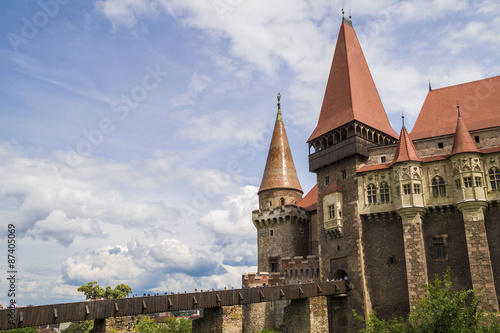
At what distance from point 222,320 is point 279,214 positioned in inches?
726

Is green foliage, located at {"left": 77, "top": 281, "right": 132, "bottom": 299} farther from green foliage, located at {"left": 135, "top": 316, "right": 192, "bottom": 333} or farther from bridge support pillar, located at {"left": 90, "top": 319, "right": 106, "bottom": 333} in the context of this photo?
bridge support pillar, located at {"left": 90, "top": 319, "right": 106, "bottom": 333}

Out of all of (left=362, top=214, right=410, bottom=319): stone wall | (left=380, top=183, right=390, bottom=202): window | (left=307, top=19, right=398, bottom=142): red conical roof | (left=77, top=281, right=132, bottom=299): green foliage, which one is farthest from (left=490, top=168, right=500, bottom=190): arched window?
(left=77, top=281, right=132, bottom=299): green foliage

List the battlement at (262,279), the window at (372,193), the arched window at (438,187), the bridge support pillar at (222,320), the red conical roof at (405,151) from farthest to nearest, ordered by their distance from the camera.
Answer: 1. the battlement at (262,279)
2. the window at (372,193)
3. the red conical roof at (405,151)
4. the arched window at (438,187)
5. the bridge support pillar at (222,320)

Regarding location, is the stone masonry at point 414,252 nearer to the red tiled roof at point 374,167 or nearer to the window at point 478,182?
the red tiled roof at point 374,167

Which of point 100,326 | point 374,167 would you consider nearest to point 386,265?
point 374,167

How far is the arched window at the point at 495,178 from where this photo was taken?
28.0 m

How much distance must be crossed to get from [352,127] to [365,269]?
1109 centimetres

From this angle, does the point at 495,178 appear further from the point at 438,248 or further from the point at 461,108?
the point at 461,108

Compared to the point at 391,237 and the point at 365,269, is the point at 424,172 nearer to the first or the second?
the point at 391,237

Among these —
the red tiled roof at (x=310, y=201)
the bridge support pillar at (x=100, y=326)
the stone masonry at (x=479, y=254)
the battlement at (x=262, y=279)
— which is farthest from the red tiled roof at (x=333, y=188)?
the bridge support pillar at (x=100, y=326)

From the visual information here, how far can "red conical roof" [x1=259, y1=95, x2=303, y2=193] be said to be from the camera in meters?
44.1

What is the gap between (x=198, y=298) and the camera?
2308cm

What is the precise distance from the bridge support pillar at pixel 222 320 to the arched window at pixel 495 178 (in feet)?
61.1

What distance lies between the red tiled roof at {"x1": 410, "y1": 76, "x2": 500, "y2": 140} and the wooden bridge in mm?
14464
